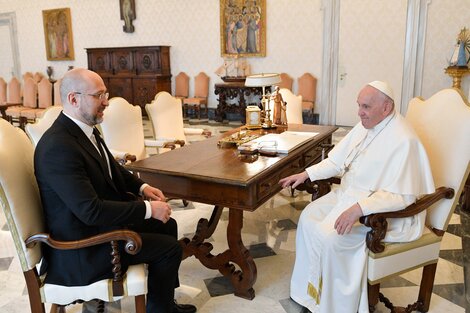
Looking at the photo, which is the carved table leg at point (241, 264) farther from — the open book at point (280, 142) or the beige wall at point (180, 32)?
the beige wall at point (180, 32)

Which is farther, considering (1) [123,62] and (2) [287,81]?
(1) [123,62]

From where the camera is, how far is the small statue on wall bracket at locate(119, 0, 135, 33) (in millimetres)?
10289

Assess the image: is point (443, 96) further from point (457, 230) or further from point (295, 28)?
point (295, 28)

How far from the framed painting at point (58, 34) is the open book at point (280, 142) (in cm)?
1006

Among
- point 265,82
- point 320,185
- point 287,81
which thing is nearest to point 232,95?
point 287,81

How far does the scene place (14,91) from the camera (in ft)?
29.0

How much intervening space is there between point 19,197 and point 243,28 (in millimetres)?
8013

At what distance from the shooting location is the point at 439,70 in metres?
7.56

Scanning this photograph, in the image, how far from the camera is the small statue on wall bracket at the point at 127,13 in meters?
10.3

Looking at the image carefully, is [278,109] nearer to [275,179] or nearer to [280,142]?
[280,142]

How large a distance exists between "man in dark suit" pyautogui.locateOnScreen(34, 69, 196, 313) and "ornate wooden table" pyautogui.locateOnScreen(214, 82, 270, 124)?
22.8ft

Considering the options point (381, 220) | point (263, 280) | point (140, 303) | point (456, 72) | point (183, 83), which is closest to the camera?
point (140, 303)

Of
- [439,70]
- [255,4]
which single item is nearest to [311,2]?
[255,4]

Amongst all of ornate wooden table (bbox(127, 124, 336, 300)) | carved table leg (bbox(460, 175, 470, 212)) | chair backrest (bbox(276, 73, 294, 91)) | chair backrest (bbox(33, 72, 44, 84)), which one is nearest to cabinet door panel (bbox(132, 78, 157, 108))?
chair backrest (bbox(276, 73, 294, 91))
